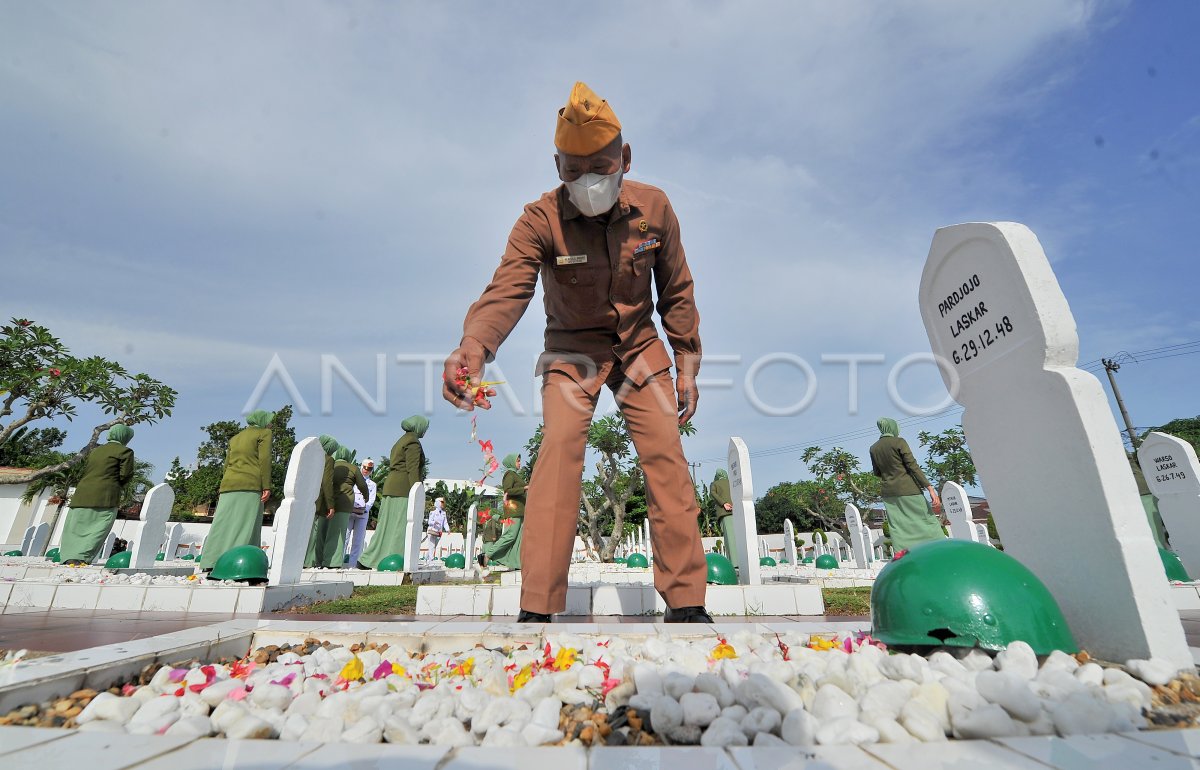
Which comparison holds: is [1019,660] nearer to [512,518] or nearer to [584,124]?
[584,124]

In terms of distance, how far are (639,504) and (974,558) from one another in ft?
84.6

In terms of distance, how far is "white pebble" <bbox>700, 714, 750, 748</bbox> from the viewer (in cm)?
102

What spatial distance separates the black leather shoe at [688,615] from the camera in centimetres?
246

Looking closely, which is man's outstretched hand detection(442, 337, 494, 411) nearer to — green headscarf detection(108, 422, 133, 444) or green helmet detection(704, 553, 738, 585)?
green helmet detection(704, 553, 738, 585)

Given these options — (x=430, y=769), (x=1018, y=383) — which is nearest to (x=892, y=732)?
(x=430, y=769)

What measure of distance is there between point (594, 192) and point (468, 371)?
1039 mm

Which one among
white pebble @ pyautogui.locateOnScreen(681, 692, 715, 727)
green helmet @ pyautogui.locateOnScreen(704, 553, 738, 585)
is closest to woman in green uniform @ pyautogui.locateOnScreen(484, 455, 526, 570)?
green helmet @ pyautogui.locateOnScreen(704, 553, 738, 585)

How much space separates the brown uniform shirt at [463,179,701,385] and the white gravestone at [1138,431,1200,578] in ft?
23.5

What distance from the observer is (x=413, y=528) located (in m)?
8.79

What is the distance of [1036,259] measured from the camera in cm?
191

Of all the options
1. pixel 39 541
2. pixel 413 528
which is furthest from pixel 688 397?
pixel 39 541

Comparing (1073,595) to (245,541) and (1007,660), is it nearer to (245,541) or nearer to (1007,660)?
(1007,660)

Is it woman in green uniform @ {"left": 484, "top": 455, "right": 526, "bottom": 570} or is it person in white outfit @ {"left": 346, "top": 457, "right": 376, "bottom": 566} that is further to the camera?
person in white outfit @ {"left": 346, "top": 457, "right": 376, "bottom": 566}

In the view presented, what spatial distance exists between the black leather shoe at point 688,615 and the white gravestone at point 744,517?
2.72 meters
